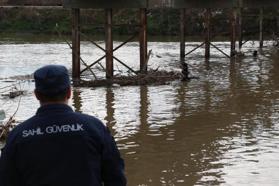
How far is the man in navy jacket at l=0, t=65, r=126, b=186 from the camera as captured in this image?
11.1 ft

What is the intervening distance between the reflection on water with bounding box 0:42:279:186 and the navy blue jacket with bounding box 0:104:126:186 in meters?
5.14

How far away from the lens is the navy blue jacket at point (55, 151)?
337cm

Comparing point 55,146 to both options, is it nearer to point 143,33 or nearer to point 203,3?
point 143,33

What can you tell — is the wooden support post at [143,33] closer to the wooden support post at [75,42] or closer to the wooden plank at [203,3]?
the wooden support post at [75,42]

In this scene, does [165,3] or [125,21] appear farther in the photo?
[125,21]

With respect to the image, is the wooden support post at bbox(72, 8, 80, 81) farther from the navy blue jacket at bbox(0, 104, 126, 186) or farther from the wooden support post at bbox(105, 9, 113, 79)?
the navy blue jacket at bbox(0, 104, 126, 186)

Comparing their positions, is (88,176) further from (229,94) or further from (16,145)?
(229,94)

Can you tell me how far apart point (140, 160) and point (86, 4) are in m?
11.1

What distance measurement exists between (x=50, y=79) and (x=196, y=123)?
9.92 metres

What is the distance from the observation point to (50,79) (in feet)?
11.3

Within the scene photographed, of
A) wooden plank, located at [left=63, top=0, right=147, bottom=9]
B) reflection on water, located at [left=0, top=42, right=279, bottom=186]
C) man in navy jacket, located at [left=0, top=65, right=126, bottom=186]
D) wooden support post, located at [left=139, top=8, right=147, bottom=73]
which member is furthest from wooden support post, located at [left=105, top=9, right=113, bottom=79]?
man in navy jacket, located at [left=0, top=65, right=126, bottom=186]

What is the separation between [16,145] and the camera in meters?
3.39

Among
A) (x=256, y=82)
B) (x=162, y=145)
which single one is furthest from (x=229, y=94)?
(x=162, y=145)

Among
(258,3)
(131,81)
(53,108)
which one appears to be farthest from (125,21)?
(53,108)
